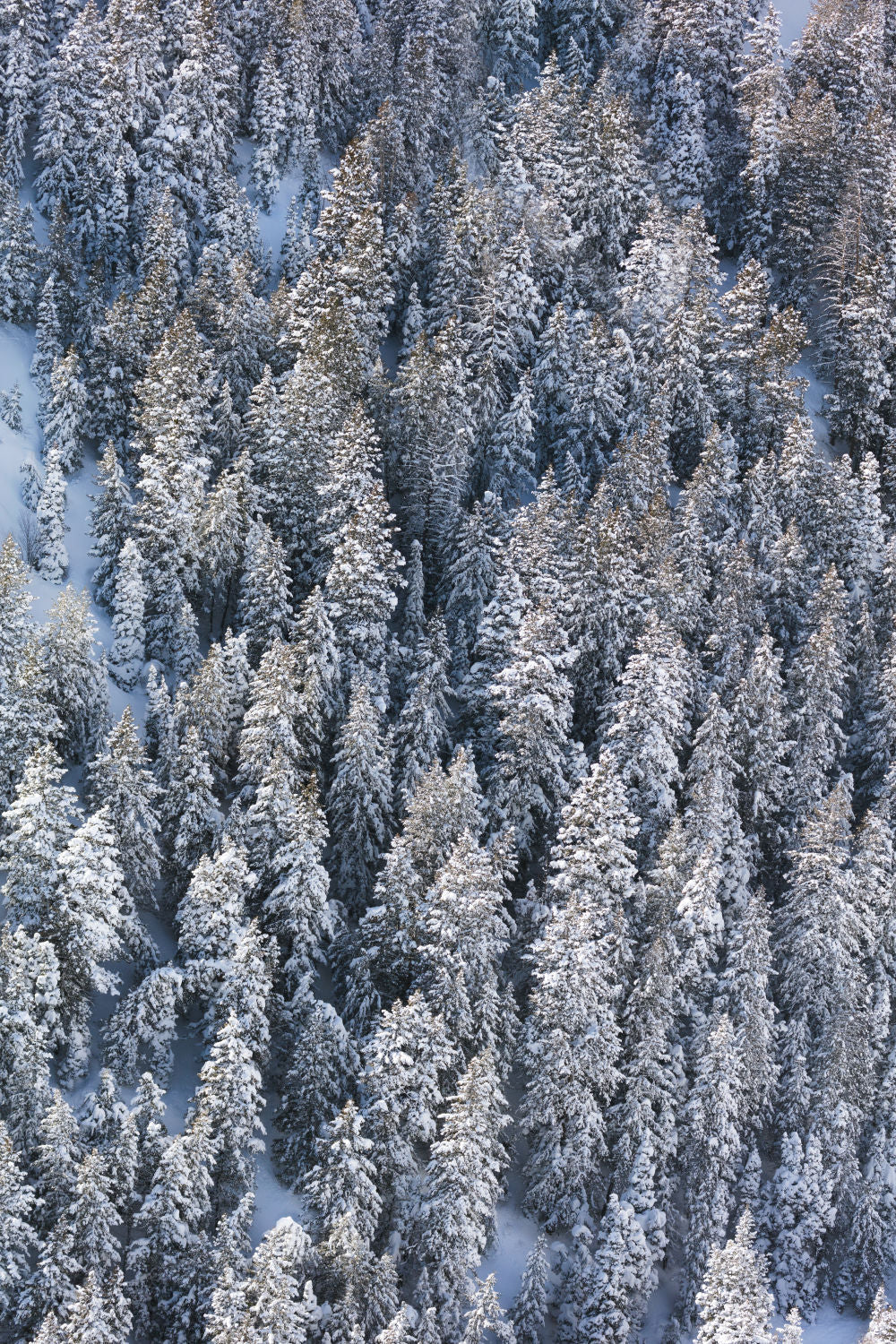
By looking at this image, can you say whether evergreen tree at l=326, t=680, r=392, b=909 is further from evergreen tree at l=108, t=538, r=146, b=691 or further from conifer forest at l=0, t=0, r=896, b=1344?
evergreen tree at l=108, t=538, r=146, b=691

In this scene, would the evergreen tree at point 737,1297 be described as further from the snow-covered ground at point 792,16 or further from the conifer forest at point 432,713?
the snow-covered ground at point 792,16

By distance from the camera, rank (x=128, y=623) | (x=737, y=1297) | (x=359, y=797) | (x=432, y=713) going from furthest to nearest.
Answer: (x=128, y=623)
(x=432, y=713)
(x=359, y=797)
(x=737, y=1297)

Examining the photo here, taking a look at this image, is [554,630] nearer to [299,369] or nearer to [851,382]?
[299,369]

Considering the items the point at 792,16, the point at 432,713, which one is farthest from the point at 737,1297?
the point at 792,16

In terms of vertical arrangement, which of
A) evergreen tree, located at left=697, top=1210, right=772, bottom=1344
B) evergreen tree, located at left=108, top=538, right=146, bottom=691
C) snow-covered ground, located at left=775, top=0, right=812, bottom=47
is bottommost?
evergreen tree, located at left=697, top=1210, right=772, bottom=1344

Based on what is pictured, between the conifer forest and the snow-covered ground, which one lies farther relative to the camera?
the snow-covered ground

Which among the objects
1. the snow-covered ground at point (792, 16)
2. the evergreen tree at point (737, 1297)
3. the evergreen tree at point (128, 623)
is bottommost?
the evergreen tree at point (737, 1297)

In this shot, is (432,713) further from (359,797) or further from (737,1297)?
(737,1297)

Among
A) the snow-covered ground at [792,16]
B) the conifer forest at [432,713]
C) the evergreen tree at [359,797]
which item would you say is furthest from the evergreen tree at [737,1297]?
the snow-covered ground at [792,16]

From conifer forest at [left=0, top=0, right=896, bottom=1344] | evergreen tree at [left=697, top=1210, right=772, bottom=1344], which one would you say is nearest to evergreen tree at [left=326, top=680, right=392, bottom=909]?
conifer forest at [left=0, top=0, right=896, bottom=1344]
